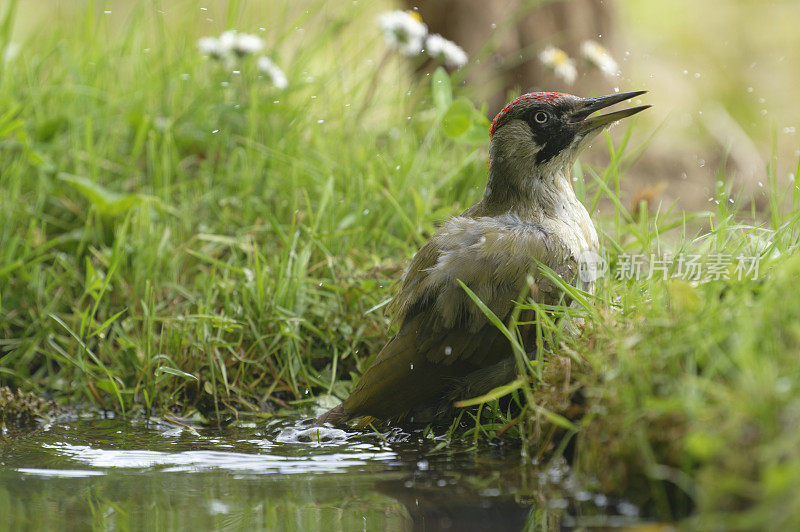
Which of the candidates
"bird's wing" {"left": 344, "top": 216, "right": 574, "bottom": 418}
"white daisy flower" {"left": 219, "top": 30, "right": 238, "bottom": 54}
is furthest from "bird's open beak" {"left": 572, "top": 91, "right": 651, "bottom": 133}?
"white daisy flower" {"left": 219, "top": 30, "right": 238, "bottom": 54}

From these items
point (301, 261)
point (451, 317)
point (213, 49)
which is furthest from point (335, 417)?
point (213, 49)

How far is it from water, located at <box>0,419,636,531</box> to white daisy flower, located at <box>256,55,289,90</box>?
2588mm

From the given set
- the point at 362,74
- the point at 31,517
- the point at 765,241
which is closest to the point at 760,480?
the point at 765,241

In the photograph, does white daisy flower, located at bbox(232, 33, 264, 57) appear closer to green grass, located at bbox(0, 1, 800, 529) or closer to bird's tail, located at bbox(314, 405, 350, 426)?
green grass, located at bbox(0, 1, 800, 529)

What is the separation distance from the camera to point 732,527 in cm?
206

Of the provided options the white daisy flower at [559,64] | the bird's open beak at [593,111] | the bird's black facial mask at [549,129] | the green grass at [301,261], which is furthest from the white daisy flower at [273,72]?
the bird's open beak at [593,111]

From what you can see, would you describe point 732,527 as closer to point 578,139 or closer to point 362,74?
point 578,139

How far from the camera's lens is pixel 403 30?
18.0ft

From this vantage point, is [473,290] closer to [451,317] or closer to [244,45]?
[451,317]

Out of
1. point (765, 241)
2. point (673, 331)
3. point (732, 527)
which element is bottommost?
point (732, 527)

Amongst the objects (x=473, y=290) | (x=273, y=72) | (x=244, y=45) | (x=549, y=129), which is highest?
(x=244, y=45)

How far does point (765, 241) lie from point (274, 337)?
89.6 inches

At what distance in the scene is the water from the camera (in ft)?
8.65

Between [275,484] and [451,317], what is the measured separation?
102 centimetres
